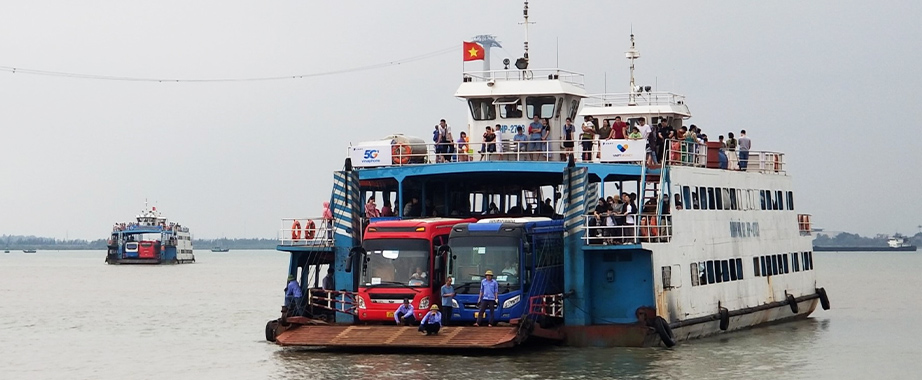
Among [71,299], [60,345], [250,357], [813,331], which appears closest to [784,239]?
[813,331]

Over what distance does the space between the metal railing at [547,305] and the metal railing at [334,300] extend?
13.6 feet

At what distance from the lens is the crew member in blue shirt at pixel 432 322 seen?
89.1 feet

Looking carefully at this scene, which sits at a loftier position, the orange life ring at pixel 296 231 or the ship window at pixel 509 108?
the ship window at pixel 509 108

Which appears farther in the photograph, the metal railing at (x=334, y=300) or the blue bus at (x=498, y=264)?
the metal railing at (x=334, y=300)

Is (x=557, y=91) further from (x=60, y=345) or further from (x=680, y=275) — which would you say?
(x=60, y=345)

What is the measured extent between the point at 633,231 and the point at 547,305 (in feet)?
8.48

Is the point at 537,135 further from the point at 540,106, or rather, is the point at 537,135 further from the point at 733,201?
the point at 733,201

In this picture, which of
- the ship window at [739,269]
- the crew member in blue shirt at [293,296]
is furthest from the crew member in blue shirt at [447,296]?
the ship window at [739,269]

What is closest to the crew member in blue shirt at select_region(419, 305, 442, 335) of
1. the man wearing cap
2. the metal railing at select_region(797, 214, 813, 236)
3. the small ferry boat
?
the man wearing cap

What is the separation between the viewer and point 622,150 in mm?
30922

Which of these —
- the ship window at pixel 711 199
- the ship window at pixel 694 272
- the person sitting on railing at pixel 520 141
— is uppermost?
the person sitting on railing at pixel 520 141

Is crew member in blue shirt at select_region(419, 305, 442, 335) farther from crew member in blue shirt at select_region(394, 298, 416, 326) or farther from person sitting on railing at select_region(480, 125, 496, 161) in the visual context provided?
person sitting on railing at select_region(480, 125, 496, 161)

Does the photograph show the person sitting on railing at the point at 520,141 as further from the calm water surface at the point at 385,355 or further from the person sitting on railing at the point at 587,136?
the calm water surface at the point at 385,355

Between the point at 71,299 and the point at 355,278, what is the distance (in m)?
37.5
